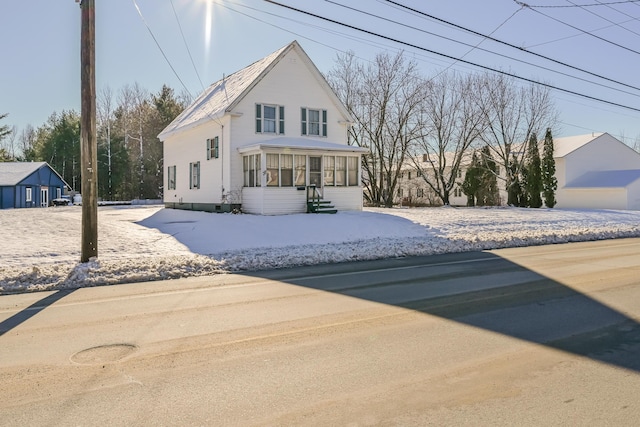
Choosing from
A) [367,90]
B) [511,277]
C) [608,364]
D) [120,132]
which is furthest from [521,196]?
[120,132]

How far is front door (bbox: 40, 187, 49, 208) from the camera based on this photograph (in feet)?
155

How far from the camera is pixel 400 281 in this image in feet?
28.6

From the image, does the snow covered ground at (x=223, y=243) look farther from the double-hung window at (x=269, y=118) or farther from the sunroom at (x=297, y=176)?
the double-hung window at (x=269, y=118)

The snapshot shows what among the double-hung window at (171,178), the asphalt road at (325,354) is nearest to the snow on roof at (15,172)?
the double-hung window at (171,178)

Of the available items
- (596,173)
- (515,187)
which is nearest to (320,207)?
(515,187)

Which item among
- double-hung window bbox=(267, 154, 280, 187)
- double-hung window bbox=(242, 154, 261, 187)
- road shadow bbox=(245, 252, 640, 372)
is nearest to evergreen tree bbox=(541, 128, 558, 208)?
double-hung window bbox=(267, 154, 280, 187)

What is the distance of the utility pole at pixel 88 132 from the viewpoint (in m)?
10.2

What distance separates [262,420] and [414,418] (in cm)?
109

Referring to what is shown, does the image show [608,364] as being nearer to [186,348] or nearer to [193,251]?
[186,348]

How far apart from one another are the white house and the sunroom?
98.5 ft

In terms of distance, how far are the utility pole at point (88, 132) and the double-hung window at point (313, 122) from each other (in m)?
14.9

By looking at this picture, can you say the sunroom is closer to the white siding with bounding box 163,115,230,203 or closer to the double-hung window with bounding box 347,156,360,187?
the double-hung window with bounding box 347,156,360,187

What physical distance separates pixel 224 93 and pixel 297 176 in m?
7.81

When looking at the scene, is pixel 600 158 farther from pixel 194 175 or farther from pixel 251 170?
pixel 194 175
